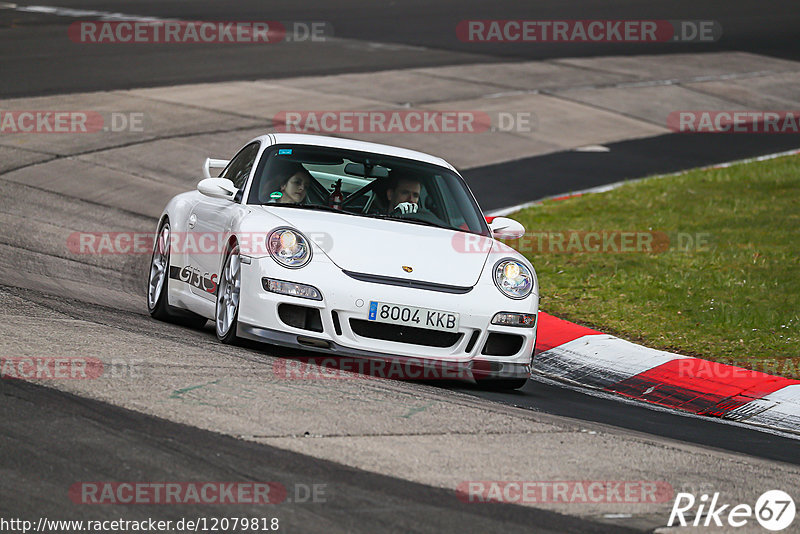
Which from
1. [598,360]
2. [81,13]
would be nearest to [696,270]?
[598,360]

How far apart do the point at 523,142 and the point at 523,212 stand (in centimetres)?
462

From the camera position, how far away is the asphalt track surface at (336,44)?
2122cm

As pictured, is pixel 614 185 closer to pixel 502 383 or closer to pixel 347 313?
pixel 502 383

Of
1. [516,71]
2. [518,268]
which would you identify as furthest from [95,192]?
[516,71]

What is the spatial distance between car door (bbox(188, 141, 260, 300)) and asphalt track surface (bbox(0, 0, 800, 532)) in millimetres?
1767

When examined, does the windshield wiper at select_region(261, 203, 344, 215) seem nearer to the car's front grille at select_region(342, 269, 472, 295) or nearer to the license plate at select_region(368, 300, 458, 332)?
the car's front grille at select_region(342, 269, 472, 295)

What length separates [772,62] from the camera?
27141 mm

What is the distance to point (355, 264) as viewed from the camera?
7289 millimetres

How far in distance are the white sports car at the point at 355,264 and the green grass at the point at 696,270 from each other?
1.94m

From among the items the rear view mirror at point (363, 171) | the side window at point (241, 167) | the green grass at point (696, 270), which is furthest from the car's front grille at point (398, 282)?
the green grass at point (696, 270)

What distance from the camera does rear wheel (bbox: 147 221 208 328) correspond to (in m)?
8.88

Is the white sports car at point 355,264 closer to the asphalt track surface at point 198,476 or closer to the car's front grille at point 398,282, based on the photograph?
the car's front grille at point 398,282

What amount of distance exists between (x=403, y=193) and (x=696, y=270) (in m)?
3.99

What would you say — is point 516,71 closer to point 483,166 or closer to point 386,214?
point 483,166
